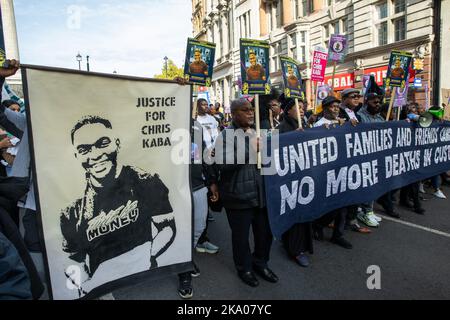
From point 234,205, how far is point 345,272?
1380 millimetres

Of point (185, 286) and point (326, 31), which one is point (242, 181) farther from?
point (326, 31)

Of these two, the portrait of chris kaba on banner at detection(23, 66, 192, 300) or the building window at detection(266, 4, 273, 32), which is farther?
the building window at detection(266, 4, 273, 32)

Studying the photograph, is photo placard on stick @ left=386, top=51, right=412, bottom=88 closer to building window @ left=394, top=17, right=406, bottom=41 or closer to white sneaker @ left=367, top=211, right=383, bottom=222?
white sneaker @ left=367, top=211, right=383, bottom=222

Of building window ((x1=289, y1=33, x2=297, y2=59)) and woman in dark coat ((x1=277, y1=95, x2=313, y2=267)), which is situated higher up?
building window ((x1=289, y1=33, x2=297, y2=59))

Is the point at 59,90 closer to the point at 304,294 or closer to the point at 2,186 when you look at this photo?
the point at 2,186

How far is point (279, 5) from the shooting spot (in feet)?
89.8

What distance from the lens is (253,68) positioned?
392cm

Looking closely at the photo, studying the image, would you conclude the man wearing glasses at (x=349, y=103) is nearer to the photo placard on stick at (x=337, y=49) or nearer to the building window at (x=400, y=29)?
the photo placard on stick at (x=337, y=49)

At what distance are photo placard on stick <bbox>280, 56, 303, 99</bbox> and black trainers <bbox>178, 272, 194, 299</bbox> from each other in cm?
252

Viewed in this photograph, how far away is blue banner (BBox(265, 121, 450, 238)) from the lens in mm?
3715

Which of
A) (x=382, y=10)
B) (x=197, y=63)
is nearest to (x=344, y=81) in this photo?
(x=382, y=10)

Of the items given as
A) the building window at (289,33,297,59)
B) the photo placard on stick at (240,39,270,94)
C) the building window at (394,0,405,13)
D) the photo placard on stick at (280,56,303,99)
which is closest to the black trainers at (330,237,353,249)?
the photo placard on stick at (280,56,303,99)
